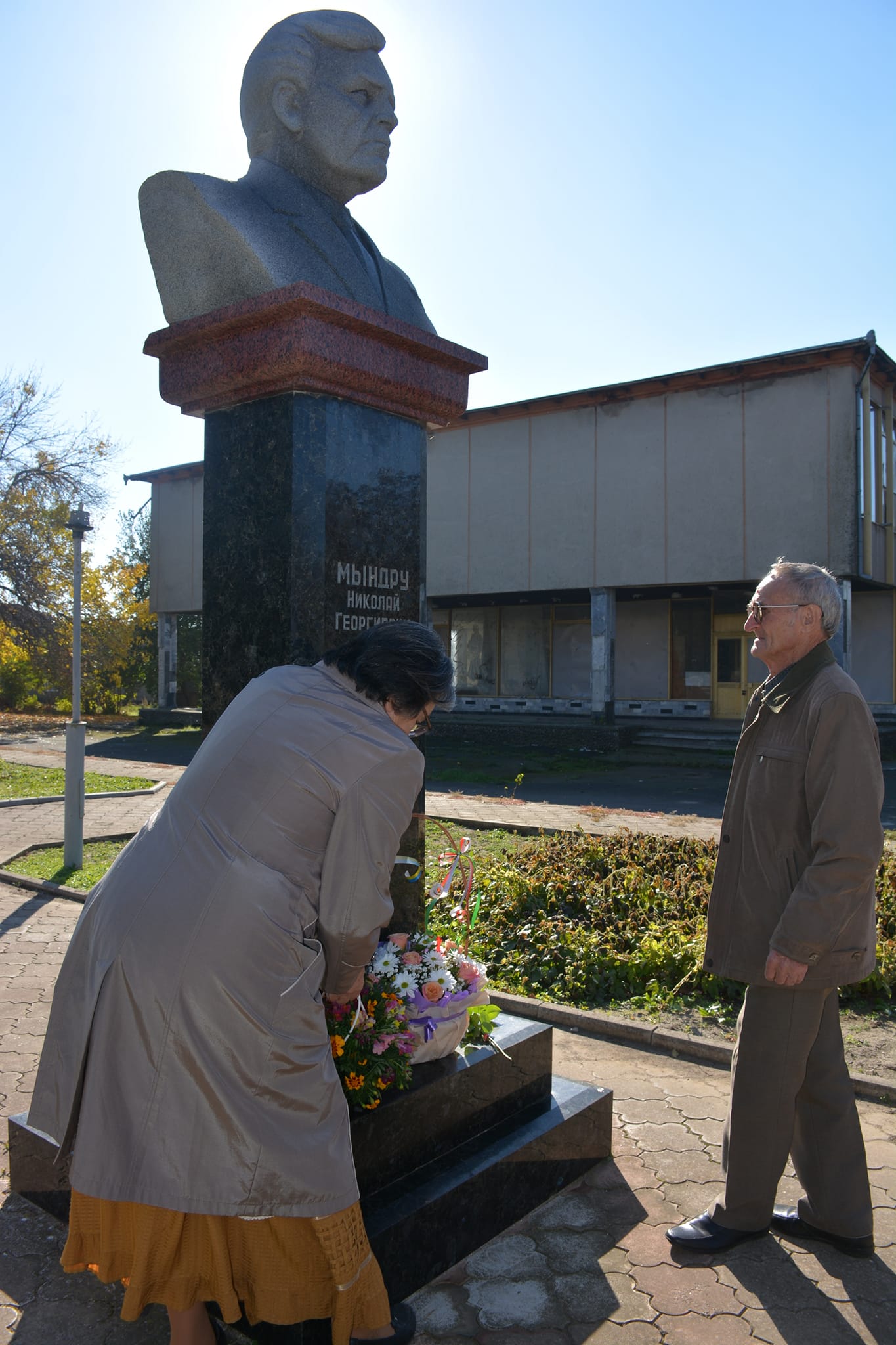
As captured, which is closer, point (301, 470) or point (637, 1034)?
point (301, 470)

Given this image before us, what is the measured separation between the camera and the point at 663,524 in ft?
63.1

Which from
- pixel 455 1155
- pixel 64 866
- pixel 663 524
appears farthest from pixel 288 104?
pixel 663 524

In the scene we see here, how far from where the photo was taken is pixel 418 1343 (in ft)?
7.82

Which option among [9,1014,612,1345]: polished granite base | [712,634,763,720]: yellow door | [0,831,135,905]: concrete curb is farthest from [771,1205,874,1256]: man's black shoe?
[712,634,763,720]: yellow door

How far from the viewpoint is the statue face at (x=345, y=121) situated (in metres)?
3.62

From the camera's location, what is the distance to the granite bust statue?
11.1 feet

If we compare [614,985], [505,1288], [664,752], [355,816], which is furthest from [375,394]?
[664,752]

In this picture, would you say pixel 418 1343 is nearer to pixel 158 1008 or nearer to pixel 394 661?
pixel 158 1008

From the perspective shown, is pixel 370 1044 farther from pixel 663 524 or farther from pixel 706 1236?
pixel 663 524

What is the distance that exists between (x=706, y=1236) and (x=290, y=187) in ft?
11.9

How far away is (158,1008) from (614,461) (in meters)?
18.8

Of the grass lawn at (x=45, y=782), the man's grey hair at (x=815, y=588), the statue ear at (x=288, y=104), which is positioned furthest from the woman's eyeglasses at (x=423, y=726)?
the grass lawn at (x=45, y=782)

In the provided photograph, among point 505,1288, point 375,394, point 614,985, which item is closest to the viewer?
point 505,1288

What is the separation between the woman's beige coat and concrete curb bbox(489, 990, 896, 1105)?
2.45m
